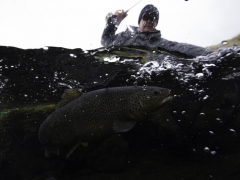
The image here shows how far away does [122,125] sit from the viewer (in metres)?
4.68

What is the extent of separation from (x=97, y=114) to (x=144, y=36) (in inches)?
176

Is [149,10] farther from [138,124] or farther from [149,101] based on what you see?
[149,101]

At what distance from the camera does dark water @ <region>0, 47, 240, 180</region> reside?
595 centimetres

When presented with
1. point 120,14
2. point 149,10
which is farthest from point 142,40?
point 149,10

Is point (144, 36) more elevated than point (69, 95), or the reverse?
point (144, 36)

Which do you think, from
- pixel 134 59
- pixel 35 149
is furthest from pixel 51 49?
pixel 35 149

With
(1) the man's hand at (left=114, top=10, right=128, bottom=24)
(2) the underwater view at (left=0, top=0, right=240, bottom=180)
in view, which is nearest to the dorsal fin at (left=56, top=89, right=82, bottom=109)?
(2) the underwater view at (left=0, top=0, right=240, bottom=180)

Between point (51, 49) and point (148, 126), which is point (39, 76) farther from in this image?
point (148, 126)

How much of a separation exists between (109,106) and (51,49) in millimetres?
4195

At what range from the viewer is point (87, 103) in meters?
5.00

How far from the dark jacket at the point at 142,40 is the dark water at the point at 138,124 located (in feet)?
1.30

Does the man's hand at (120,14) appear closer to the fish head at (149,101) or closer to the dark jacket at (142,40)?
the dark jacket at (142,40)

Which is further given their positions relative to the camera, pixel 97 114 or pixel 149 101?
pixel 97 114

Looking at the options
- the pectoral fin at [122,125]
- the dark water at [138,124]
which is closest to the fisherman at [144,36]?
the dark water at [138,124]
